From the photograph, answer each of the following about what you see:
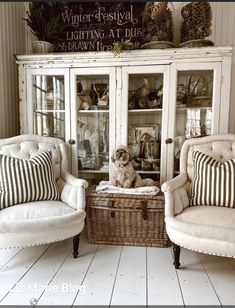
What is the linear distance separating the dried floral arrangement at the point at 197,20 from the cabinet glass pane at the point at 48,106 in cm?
125

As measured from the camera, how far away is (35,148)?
213cm

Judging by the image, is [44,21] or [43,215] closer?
[43,215]

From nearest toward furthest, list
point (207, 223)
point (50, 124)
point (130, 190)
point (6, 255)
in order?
point (207, 223) → point (6, 255) → point (130, 190) → point (50, 124)

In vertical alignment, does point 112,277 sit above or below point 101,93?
below

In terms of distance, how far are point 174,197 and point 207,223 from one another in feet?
0.91

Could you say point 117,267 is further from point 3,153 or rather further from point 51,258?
point 3,153

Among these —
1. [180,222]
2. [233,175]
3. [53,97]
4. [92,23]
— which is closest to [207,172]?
[233,175]

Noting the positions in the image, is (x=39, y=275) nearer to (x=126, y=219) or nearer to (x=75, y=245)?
(x=75, y=245)

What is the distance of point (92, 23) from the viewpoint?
2.43m

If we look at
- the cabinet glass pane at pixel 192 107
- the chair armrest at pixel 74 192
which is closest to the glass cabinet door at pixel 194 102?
the cabinet glass pane at pixel 192 107

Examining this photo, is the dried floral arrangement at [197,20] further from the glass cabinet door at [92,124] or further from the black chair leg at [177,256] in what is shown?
the black chair leg at [177,256]

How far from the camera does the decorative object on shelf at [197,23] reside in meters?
2.07

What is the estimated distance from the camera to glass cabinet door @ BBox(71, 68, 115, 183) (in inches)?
88.2

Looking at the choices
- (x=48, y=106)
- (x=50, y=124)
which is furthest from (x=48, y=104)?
(x=50, y=124)
